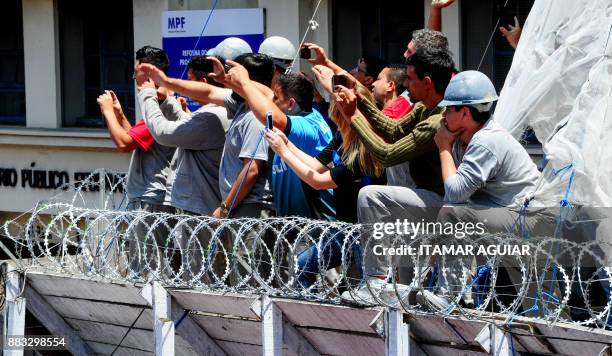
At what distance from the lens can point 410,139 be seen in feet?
23.9

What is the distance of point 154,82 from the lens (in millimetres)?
9070

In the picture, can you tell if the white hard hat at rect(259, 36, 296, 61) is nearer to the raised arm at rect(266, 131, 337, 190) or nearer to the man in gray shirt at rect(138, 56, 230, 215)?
the man in gray shirt at rect(138, 56, 230, 215)

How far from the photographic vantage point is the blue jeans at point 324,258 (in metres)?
7.04

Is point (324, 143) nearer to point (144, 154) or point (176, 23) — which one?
point (144, 154)

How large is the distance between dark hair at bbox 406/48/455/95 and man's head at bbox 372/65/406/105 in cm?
90

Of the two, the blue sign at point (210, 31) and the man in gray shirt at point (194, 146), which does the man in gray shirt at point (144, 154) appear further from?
the blue sign at point (210, 31)

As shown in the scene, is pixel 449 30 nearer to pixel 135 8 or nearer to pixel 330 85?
pixel 135 8

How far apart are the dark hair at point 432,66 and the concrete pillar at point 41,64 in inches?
365

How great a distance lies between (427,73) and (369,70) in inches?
67.7

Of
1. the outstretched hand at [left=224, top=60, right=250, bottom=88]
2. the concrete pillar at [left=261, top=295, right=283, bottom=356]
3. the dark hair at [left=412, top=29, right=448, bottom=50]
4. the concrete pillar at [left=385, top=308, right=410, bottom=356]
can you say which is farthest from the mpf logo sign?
the concrete pillar at [left=385, top=308, right=410, bottom=356]

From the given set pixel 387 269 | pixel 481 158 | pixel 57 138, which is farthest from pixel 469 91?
pixel 57 138

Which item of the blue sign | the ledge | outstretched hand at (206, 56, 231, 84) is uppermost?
the blue sign

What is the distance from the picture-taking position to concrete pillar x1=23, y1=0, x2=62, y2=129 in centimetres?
1605

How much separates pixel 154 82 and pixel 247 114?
96cm
